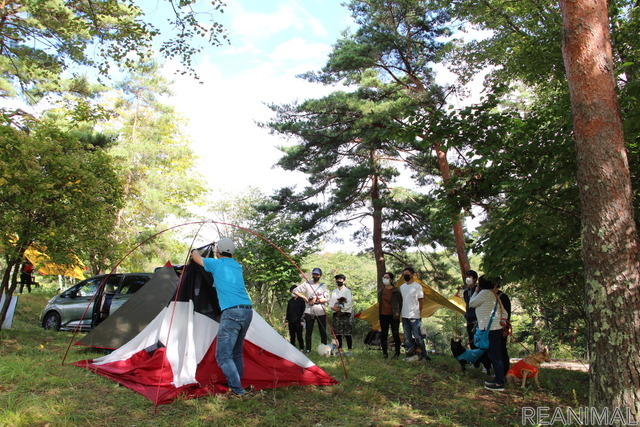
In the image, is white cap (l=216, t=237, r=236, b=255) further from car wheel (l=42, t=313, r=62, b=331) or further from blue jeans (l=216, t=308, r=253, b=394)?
car wheel (l=42, t=313, r=62, b=331)

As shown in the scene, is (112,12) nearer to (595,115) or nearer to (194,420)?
(194,420)

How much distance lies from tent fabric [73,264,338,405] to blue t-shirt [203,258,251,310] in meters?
0.64

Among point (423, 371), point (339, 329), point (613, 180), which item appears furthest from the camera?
point (339, 329)

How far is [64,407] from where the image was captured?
4113 millimetres

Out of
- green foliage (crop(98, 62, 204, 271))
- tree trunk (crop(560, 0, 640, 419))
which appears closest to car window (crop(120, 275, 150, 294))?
tree trunk (crop(560, 0, 640, 419))

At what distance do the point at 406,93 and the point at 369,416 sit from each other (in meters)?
10.8

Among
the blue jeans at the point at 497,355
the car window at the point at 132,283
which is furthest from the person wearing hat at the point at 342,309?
the car window at the point at 132,283

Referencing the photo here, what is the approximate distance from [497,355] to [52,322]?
9702 mm

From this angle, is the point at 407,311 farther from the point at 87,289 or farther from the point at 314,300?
the point at 87,289

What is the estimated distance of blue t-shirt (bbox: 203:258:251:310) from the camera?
472 cm

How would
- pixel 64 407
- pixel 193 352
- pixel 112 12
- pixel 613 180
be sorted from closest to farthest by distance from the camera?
pixel 613 180 < pixel 64 407 < pixel 193 352 < pixel 112 12

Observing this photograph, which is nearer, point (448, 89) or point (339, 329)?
point (339, 329)

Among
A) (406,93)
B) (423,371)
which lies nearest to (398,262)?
(406,93)

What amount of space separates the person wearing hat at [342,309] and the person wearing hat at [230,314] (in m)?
3.32
